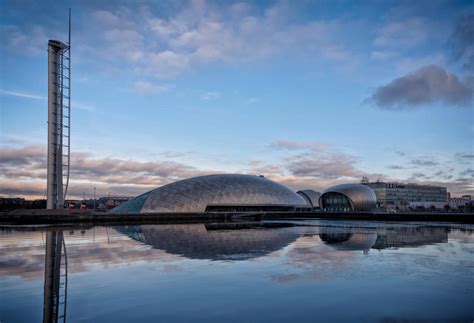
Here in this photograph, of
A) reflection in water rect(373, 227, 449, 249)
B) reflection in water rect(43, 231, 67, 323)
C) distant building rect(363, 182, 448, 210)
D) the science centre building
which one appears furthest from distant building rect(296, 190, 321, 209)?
reflection in water rect(43, 231, 67, 323)

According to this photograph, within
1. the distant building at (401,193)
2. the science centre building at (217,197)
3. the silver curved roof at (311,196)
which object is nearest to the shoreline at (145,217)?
the science centre building at (217,197)

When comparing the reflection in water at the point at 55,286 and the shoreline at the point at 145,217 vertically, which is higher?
the reflection in water at the point at 55,286

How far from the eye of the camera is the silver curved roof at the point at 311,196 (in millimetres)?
121887

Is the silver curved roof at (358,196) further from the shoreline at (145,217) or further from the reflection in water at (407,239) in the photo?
the reflection in water at (407,239)

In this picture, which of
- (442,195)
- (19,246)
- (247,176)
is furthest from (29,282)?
(442,195)

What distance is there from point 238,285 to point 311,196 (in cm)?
11642

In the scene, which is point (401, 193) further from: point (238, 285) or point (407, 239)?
point (238, 285)

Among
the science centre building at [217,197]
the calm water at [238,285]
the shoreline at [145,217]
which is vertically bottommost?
the shoreline at [145,217]

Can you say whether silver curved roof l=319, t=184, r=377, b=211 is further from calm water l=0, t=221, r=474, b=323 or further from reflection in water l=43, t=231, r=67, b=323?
reflection in water l=43, t=231, r=67, b=323

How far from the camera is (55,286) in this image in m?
10.4

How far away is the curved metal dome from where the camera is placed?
2534 inches

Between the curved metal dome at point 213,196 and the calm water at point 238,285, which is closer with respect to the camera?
the calm water at point 238,285

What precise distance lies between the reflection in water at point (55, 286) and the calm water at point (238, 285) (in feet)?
0.10

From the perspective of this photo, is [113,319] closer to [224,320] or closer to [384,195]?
[224,320]
